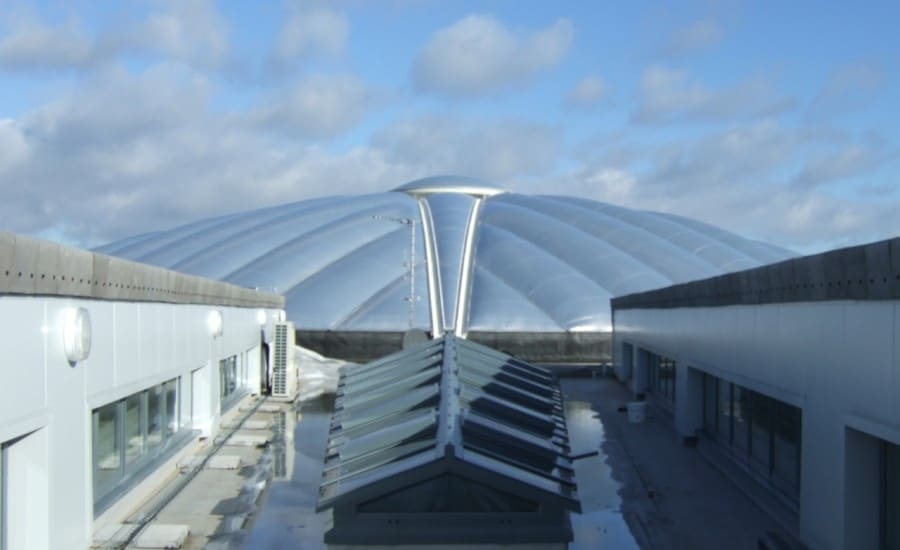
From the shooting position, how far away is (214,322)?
21953 millimetres

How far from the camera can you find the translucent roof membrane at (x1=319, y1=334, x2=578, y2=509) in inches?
281

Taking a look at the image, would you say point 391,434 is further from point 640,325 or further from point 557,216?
point 557,216

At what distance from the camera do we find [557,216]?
184ft

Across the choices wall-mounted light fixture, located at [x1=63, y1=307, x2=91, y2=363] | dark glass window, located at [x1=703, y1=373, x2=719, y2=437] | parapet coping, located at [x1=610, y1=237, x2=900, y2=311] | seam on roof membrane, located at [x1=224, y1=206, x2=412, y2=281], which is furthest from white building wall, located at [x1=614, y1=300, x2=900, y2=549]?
seam on roof membrane, located at [x1=224, y1=206, x2=412, y2=281]

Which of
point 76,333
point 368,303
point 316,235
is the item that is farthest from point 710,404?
point 316,235

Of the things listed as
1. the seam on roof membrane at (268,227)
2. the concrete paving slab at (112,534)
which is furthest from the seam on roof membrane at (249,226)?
the concrete paving slab at (112,534)

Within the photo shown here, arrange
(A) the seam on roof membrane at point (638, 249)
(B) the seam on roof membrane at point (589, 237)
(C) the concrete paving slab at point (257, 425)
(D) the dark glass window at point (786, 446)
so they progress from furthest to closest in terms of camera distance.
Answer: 1. (A) the seam on roof membrane at point (638, 249)
2. (B) the seam on roof membrane at point (589, 237)
3. (C) the concrete paving slab at point (257, 425)
4. (D) the dark glass window at point (786, 446)

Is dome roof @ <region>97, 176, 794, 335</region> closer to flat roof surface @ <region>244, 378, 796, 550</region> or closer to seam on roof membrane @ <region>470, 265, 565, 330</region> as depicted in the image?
seam on roof membrane @ <region>470, 265, 565, 330</region>

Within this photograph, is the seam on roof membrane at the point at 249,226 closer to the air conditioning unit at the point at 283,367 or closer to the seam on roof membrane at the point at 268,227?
the seam on roof membrane at the point at 268,227

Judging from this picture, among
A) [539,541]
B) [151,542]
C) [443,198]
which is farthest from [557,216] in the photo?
[539,541]

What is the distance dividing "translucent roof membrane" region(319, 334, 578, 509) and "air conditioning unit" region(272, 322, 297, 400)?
16.4 meters

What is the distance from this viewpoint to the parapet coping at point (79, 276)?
28.9 ft

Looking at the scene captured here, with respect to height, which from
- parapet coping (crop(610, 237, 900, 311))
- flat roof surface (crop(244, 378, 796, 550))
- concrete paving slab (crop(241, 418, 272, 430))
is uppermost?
parapet coping (crop(610, 237, 900, 311))

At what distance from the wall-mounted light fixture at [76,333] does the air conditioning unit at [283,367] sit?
1961 cm
